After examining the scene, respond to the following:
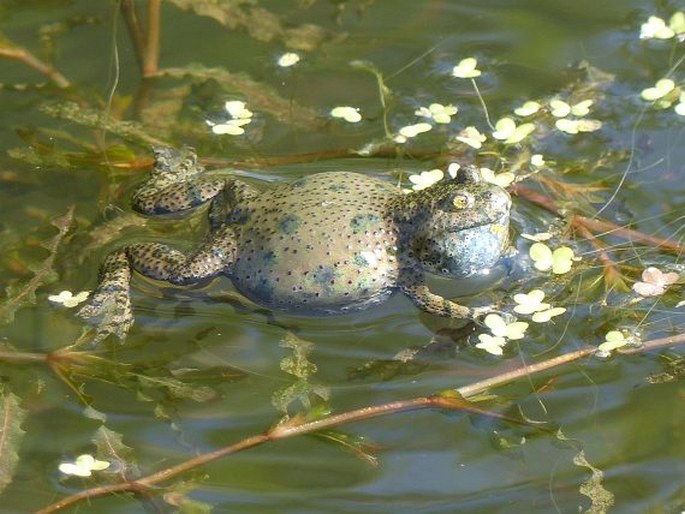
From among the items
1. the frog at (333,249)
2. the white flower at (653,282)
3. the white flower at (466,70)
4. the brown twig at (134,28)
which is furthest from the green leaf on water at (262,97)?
the white flower at (653,282)

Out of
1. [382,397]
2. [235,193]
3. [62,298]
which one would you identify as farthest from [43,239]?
[382,397]

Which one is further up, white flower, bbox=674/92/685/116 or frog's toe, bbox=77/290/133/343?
white flower, bbox=674/92/685/116

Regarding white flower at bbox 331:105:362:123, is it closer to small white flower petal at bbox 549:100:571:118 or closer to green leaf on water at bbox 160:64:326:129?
green leaf on water at bbox 160:64:326:129

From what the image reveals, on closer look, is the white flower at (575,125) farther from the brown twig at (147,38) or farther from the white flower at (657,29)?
the brown twig at (147,38)

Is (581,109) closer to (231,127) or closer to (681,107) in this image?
(681,107)

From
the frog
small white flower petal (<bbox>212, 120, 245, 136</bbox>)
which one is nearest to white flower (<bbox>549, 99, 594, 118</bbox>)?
the frog
